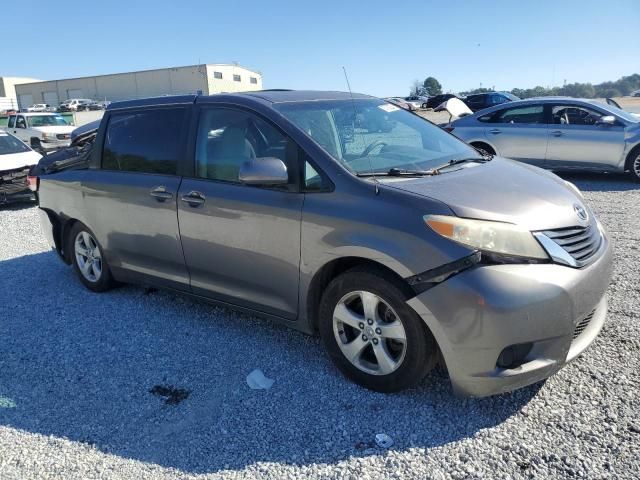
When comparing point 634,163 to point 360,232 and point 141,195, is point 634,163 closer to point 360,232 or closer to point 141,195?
point 360,232

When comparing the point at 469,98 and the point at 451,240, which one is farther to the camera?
the point at 469,98

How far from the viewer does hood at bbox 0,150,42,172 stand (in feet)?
31.9

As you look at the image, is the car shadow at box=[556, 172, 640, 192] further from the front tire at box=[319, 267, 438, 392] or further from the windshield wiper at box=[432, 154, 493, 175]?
the front tire at box=[319, 267, 438, 392]

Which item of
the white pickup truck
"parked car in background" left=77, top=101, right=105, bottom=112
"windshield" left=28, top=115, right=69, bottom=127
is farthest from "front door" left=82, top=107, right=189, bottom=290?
"parked car in background" left=77, top=101, right=105, bottom=112

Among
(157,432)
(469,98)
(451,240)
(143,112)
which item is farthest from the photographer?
(469,98)

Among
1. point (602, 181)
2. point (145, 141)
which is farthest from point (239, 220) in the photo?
point (602, 181)

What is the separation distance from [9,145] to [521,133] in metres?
10.2

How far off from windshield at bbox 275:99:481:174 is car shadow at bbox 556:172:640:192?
6.17 meters

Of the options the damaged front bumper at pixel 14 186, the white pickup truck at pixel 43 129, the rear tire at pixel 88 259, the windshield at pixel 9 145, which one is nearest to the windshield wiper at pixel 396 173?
the rear tire at pixel 88 259

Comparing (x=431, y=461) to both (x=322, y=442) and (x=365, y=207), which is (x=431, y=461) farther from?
(x=365, y=207)

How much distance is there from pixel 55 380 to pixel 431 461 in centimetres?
254

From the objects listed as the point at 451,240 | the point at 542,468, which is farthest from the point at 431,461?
the point at 451,240

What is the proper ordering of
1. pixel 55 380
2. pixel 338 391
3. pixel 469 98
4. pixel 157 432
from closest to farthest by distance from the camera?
1. pixel 157 432
2. pixel 338 391
3. pixel 55 380
4. pixel 469 98

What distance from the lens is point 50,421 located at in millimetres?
3072
